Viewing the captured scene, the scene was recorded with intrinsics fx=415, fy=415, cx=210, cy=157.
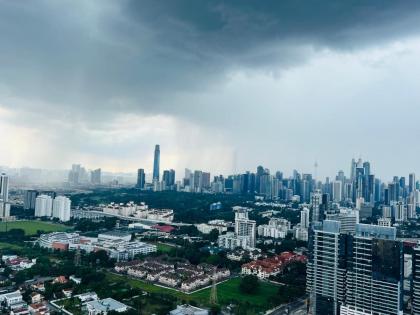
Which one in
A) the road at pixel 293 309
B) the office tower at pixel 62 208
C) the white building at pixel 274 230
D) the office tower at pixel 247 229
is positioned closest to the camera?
the road at pixel 293 309

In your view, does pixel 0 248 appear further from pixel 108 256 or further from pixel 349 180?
pixel 349 180

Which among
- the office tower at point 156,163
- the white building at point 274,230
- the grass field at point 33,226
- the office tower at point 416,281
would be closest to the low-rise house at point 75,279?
the office tower at point 416,281

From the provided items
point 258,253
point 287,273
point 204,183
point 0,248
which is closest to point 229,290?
point 287,273

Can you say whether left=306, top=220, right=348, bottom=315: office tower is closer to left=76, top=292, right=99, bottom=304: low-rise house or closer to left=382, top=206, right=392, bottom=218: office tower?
left=76, top=292, right=99, bottom=304: low-rise house

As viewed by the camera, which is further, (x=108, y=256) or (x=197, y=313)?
(x=108, y=256)

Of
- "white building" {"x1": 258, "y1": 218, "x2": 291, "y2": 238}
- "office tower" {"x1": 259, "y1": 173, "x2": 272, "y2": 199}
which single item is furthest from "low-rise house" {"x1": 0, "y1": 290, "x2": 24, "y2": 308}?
"office tower" {"x1": 259, "y1": 173, "x2": 272, "y2": 199}

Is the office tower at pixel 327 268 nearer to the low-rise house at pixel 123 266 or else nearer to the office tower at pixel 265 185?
the low-rise house at pixel 123 266
